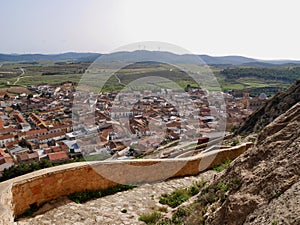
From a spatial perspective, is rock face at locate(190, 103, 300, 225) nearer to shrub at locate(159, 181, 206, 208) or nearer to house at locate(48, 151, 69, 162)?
shrub at locate(159, 181, 206, 208)

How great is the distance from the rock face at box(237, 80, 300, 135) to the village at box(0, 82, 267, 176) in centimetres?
309

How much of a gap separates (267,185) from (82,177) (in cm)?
322

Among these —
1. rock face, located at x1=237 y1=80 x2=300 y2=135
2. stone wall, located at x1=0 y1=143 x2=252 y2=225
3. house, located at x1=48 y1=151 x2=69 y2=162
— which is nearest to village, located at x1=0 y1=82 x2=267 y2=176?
house, located at x1=48 y1=151 x2=69 y2=162

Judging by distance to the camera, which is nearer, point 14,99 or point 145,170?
point 145,170

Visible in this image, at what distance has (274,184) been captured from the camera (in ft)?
9.63

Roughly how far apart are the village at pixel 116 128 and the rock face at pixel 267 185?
1054 cm

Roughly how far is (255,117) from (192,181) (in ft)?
48.2

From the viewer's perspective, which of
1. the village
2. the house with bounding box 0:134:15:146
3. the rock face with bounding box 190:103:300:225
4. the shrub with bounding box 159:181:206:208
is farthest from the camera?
the house with bounding box 0:134:15:146

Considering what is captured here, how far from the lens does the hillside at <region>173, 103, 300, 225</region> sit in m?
2.56

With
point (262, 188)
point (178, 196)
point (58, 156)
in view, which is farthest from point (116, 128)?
point (262, 188)

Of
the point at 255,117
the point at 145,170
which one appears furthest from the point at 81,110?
the point at 145,170

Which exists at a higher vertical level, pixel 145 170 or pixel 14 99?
pixel 145 170

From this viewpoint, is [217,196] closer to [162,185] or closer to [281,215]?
[281,215]

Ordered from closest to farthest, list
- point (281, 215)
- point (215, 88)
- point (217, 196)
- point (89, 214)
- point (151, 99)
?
point (281, 215), point (217, 196), point (89, 214), point (151, 99), point (215, 88)
